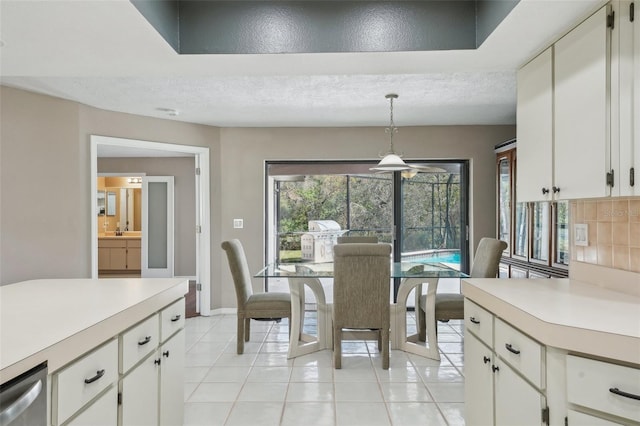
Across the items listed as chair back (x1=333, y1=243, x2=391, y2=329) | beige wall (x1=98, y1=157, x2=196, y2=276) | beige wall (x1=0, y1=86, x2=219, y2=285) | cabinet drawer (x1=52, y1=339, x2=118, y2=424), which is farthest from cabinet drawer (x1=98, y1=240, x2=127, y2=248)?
cabinet drawer (x1=52, y1=339, x2=118, y2=424)

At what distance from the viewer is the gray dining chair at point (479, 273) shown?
321 centimetres

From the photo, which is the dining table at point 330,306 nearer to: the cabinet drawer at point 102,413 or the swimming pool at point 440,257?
the swimming pool at point 440,257

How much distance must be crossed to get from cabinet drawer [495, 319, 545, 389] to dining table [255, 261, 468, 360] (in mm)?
1658

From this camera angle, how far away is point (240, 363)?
10.6 feet

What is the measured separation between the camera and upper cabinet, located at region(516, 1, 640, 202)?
1.43 meters

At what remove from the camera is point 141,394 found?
5.39 ft

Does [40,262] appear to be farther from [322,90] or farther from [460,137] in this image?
[460,137]

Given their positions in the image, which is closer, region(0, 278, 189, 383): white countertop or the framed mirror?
region(0, 278, 189, 383): white countertop

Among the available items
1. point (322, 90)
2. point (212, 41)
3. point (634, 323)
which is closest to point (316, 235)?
point (322, 90)

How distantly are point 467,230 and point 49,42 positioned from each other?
15.0ft

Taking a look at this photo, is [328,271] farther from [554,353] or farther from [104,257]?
[104,257]

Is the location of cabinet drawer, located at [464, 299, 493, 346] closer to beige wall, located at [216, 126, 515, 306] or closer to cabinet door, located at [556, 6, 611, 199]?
cabinet door, located at [556, 6, 611, 199]

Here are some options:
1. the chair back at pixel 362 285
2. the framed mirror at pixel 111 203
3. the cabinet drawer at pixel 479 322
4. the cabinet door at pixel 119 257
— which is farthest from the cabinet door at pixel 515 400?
the framed mirror at pixel 111 203

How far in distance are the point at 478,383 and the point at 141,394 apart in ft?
5.11
